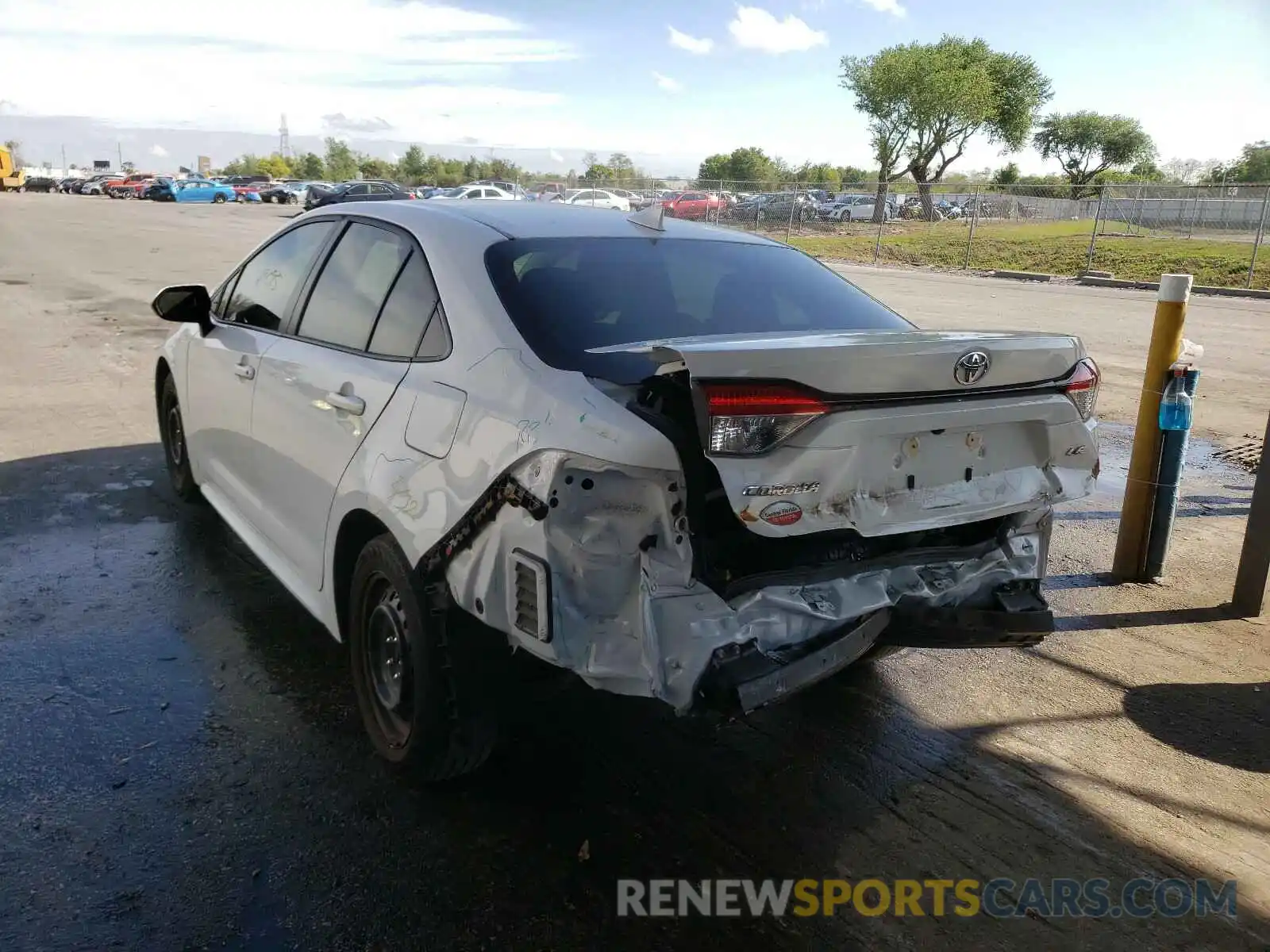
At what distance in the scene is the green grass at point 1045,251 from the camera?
24328 millimetres

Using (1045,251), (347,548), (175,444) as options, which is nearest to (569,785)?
(347,548)

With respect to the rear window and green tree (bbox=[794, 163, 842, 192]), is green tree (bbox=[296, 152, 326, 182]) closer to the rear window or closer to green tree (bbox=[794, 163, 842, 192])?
green tree (bbox=[794, 163, 842, 192])

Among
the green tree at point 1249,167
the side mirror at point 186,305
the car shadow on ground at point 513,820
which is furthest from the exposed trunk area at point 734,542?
the green tree at point 1249,167

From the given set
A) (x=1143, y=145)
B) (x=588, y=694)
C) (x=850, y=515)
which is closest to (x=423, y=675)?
(x=588, y=694)

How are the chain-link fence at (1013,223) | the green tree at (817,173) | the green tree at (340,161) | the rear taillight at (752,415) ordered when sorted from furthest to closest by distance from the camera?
the green tree at (340,161)
the green tree at (817,173)
the chain-link fence at (1013,223)
the rear taillight at (752,415)

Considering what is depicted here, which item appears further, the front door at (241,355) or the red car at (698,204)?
the red car at (698,204)

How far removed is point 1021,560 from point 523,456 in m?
1.77

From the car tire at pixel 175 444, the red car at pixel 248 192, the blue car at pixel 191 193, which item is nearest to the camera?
the car tire at pixel 175 444

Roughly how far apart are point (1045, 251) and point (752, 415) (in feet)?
97.6

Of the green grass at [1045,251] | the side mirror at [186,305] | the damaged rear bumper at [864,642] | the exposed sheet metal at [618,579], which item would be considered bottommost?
the damaged rear bumper at [864,642]

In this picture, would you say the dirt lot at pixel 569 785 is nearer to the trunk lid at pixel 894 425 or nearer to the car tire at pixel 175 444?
the car tire at pixel 175 444

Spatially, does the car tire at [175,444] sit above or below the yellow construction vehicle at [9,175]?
below

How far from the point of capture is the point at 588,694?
376 centimetres

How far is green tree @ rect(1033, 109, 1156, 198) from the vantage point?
76.8 metres
